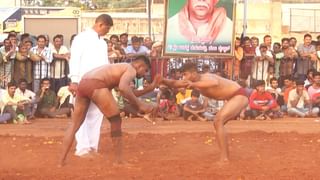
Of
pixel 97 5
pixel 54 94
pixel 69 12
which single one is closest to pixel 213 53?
pixel 54 94

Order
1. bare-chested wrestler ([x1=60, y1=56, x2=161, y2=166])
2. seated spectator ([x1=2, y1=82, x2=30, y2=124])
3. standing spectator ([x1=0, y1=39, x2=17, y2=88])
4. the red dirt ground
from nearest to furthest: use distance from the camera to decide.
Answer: the red dirt ground, bare-chested wrestler ([x1=60, y1=56, x2=161, y2=166]), seated spectator ([x1=2, y1=82, x2=30, y2=124]), standing spectator ([x1=0, y1=39, x2=17, y2=88])

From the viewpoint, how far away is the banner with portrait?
1488 cm

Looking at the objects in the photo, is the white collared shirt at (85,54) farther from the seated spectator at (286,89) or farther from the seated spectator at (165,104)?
the seated spectator at (286,89)

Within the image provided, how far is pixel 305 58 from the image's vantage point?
1509cm

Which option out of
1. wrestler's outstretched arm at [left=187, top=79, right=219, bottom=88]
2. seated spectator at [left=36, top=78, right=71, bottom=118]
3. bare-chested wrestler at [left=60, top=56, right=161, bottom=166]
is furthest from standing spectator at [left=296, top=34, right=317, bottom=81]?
bare-chested wrestler at [left=60, top=56, right=161, bottom=166]

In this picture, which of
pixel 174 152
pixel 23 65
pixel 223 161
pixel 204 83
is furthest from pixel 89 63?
pixel 23 65

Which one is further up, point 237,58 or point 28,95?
point 237,58

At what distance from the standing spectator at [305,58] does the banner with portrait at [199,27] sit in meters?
1.60

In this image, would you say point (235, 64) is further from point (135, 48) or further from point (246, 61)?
point (135, 48)

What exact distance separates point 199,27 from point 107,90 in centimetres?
665

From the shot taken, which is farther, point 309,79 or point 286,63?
point 286,63

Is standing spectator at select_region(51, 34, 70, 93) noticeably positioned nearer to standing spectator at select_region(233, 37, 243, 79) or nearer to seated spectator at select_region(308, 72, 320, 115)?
standing spectator at select_region(233, 37, 243, 79)

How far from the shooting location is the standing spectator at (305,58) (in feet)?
49.3

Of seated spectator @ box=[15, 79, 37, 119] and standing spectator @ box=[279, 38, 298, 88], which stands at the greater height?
standing spectator @ box=[279, 38, 298, 88]
